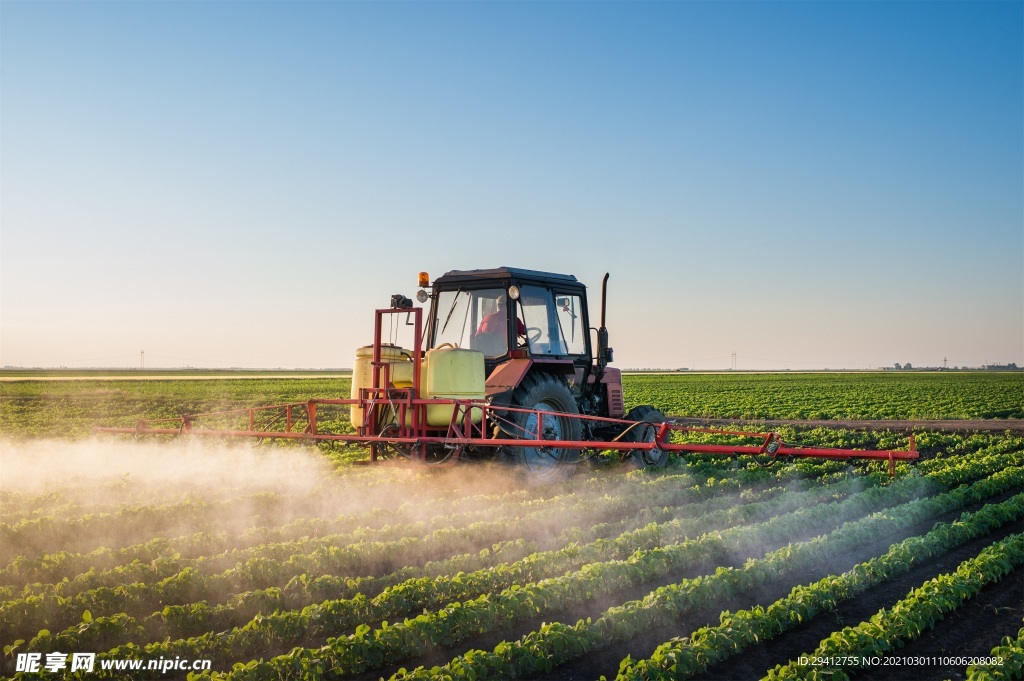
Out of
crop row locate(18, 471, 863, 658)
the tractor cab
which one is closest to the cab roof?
the tractor cab

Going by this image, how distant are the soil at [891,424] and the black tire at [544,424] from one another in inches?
456

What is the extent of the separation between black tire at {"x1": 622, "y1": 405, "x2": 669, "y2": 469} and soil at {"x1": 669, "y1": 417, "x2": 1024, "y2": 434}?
31.5ft

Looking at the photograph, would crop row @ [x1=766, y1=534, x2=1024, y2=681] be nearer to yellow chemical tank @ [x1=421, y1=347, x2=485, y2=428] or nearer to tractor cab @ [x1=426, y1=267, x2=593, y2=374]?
yellow chemical tank @ [x1=421, y1=347, x2=485, y2=428]

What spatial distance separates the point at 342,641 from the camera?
4945mm

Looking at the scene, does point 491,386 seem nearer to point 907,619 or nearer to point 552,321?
point 552,321

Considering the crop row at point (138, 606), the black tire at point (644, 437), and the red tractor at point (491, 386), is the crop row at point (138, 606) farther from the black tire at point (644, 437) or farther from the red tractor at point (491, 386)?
the black tire at point (644, 437)

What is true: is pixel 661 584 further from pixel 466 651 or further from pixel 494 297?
pixel 494 297

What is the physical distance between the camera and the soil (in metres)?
22.2

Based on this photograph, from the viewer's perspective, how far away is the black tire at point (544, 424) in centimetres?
979

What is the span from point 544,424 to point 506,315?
4.94ft

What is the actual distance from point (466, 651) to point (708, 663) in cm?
153

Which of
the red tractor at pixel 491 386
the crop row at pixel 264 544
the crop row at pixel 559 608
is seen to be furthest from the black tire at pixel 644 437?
the crop row at pixel 559 608

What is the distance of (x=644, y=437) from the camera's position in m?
11.8

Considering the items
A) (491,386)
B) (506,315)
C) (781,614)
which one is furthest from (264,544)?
(781,614)
